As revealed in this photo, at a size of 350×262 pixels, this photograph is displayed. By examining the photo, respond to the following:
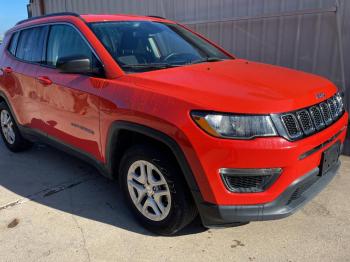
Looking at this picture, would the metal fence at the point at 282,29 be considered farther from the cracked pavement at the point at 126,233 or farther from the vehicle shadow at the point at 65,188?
the vehicle shadow at the point at 65,188

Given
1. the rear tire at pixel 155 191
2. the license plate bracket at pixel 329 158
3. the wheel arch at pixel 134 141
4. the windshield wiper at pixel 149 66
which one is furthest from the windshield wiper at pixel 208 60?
the license plate bracket at pixel 329 158

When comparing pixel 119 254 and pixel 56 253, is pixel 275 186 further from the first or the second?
pixel 56 253

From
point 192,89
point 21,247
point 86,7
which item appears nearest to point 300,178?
point 192,89

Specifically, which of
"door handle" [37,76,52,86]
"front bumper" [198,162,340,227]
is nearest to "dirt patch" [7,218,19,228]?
"door handle" [37,76,52,86]

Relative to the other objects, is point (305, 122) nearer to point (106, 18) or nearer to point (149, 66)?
point (149, 66)

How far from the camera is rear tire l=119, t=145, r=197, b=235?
2.53 meters

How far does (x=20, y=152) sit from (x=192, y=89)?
3.50m

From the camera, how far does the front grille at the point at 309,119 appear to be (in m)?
2.24

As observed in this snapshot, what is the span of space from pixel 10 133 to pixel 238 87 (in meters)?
3.70

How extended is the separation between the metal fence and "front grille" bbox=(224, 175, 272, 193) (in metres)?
2.81

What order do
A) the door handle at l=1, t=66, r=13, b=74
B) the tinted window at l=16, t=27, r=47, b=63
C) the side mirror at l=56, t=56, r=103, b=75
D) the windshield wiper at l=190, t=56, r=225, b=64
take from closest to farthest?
1. the side mirror at l=56, t=56, r=103, b=75
2. the windshield wiper at l=190, t=56, r=225, b=64
3. the tinted window at l=16, t=27, r=47, b=63
4. the door handle at l=1, t=66, r=13, b=74

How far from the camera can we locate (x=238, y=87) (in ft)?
8.16

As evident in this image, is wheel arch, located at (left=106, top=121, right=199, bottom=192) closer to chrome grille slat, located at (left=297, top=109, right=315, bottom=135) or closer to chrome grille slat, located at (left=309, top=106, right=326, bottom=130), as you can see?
chrome grille slat, located at (left=297, top=109, right=315, bottom=135)

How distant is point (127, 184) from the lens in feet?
9.66
